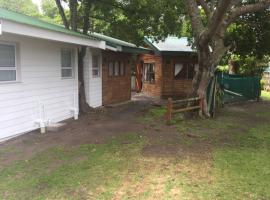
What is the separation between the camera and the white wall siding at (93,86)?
13.4 metres

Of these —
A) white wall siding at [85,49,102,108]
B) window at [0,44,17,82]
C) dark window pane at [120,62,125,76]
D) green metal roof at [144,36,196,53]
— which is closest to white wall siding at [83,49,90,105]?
white wall siding at [85,49,102,108]

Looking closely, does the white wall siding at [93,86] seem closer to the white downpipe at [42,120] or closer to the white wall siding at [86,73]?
the white wall siding at [86,73]

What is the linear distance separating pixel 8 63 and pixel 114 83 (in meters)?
8.06

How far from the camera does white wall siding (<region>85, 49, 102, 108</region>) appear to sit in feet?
43.8

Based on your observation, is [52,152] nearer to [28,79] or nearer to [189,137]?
[28,79]

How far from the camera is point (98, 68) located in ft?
47.6

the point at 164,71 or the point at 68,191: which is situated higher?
the point at 164,71

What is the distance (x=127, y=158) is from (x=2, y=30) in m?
3.51

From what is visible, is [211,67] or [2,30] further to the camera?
[211,67]

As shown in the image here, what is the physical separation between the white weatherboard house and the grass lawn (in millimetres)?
1616

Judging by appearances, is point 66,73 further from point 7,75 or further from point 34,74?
point 7,75

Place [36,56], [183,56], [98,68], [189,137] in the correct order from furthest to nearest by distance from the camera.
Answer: [183,56]
[98,68]
[36,56]
[189,137]

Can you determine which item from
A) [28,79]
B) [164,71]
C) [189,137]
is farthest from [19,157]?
[164,71]

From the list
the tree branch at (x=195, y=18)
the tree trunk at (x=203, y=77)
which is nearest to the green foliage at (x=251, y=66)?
→ the tree trunk at (x=203, y=77)
